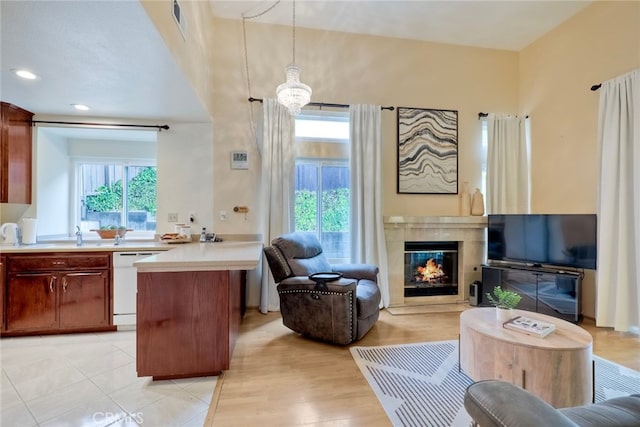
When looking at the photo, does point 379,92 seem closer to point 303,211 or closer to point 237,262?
point 303,211

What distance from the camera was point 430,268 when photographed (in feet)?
14.0

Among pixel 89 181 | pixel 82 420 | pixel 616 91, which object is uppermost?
pixel 616 91

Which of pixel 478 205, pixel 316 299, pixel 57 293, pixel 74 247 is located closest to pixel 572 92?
pixel 478 205

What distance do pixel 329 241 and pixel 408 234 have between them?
1.10m

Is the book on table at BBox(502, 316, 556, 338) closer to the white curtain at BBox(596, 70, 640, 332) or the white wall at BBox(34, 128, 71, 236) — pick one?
the white curtain at BBox(596, 70, 640, 332)

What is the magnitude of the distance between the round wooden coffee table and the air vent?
313cm

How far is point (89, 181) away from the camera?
396 centimetres

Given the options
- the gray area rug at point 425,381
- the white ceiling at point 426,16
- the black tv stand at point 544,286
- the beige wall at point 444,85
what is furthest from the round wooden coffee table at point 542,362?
the white ceiling at point 426,16

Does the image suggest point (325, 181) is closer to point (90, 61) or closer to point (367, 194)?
point (367, 194)

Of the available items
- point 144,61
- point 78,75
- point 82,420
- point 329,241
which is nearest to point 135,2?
point 144,61

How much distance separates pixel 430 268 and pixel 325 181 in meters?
1.99

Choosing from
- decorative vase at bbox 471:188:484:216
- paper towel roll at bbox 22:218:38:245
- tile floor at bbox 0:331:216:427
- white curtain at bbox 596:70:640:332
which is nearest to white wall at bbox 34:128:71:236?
paper towel roll at bbox 22:218:38:245

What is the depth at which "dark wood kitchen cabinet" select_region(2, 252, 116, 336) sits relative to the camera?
2.86 m

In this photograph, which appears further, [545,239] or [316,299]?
[545,239]
